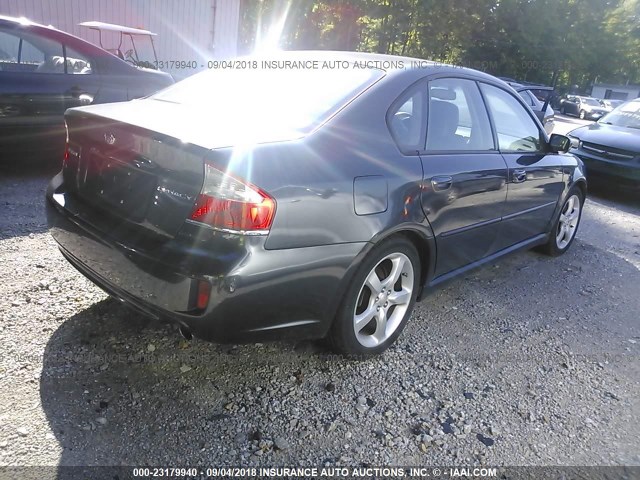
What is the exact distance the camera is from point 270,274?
2.04m

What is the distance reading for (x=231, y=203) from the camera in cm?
197

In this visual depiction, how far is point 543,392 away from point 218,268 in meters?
1.85

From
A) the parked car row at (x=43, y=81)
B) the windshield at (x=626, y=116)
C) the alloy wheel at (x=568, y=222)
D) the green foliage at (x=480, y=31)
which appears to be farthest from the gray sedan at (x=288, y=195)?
the green foliage at (x=480, y=31)

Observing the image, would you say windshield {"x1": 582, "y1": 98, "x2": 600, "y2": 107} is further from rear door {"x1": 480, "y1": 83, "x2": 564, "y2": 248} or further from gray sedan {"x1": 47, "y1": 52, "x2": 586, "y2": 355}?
gray sedan {"x1": 47, "y1": 52, "x2": 586, "y2": 355}

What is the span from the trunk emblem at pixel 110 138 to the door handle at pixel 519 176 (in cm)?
258

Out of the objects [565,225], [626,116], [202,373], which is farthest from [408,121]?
[626,116]

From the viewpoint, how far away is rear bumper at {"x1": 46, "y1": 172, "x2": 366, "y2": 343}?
1.97m

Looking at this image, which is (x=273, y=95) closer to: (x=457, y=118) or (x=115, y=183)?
(x=115, y=183)

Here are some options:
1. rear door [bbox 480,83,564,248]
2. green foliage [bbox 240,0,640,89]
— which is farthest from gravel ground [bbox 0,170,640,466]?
green foliage [bbox 240,0,640,89]

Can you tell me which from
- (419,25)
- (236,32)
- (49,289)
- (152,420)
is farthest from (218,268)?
(419,25)

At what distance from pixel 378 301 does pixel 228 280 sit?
98 cm

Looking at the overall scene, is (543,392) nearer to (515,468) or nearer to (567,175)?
(515,468)

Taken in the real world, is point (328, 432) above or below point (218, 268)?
below

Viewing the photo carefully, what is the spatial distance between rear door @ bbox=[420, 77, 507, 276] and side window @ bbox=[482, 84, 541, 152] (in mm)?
151
